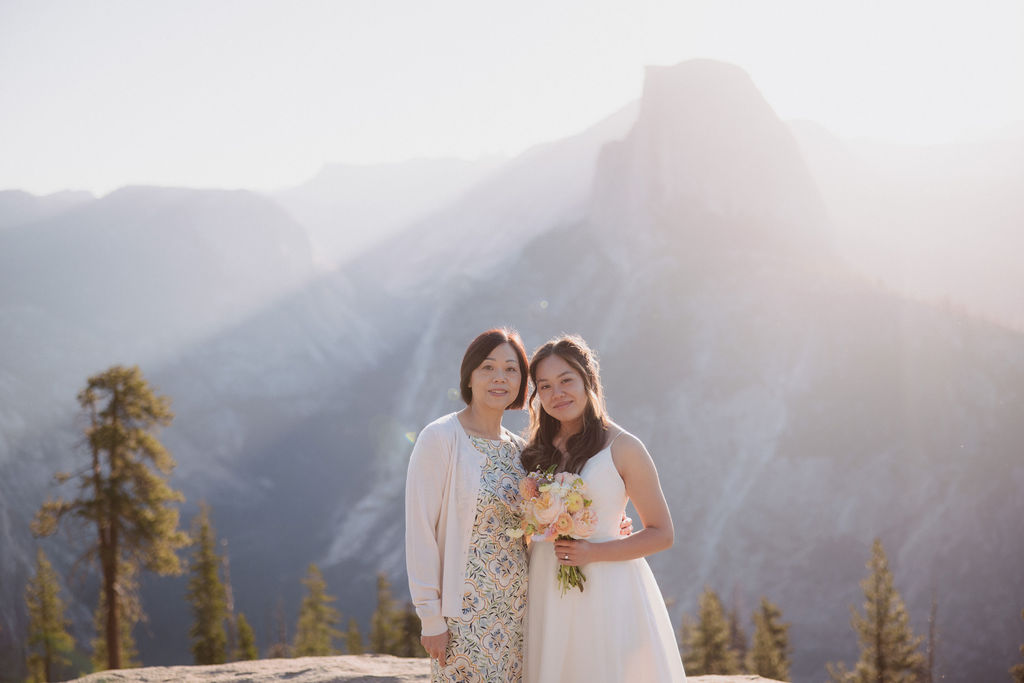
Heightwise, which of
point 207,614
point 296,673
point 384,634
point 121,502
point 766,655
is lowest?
point 766,655

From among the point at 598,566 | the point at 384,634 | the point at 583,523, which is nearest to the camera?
the point at 583,523

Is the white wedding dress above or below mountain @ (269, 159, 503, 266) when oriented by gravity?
Answer: below

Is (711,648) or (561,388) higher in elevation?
(561,388)

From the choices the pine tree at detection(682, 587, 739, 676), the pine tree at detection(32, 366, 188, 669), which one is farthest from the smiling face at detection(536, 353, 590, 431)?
the pine tree at detection(682, 587, 739, 676)

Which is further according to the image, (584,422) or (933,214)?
(933,214)

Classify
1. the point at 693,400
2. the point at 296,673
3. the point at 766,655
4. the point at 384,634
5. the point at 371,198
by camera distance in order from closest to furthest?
the point at 296,673 → the point at 766,655 → the point at 384,634 → the point at 693,400 → the point at 371,198

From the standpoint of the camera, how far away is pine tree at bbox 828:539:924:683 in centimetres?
2733

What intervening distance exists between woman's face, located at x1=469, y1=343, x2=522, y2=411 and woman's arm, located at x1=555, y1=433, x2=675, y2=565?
2.65 feet

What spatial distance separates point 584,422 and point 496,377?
0.70 m

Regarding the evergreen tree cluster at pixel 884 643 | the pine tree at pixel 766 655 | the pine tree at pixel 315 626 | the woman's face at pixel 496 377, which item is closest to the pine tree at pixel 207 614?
the pine tree at pixel 315 626

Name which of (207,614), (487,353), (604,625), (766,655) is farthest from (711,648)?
(487,353)

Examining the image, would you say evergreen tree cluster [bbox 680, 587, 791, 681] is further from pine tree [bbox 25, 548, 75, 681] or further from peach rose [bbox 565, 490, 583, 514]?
peach rose [bbox 565, 490, 583, 514]

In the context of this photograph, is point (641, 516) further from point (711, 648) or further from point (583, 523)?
point (711, 648)

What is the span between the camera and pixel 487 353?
4895 mm
